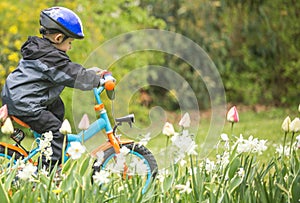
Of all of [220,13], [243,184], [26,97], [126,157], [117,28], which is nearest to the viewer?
[243,184]

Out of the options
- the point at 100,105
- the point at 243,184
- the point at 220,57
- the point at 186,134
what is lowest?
the point at 243,184

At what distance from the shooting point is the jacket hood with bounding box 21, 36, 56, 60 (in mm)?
4059

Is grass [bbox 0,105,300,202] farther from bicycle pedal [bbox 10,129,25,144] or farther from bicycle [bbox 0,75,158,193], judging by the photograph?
bicycle pedal [bbox 10,129,25,144]

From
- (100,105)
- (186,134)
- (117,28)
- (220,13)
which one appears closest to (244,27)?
(220,13)

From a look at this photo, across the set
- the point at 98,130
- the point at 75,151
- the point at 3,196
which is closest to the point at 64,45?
the point at 98,130

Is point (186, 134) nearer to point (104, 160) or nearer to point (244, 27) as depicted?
point (104, 160)

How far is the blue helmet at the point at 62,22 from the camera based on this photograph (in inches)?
159

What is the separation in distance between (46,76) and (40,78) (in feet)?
0.13

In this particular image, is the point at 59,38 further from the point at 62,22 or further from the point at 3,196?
the point at 3,196

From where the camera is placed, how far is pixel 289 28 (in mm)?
11031

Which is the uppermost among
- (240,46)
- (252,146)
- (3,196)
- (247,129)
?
(240,46)

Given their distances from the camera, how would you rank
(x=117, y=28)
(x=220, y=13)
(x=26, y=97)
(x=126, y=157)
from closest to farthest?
(x=126, y=157) → (x=26, y=97) → (x=117, y=28) → (x=220, y=13)

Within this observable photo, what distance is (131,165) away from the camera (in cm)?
371

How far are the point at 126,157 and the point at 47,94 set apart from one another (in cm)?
71
